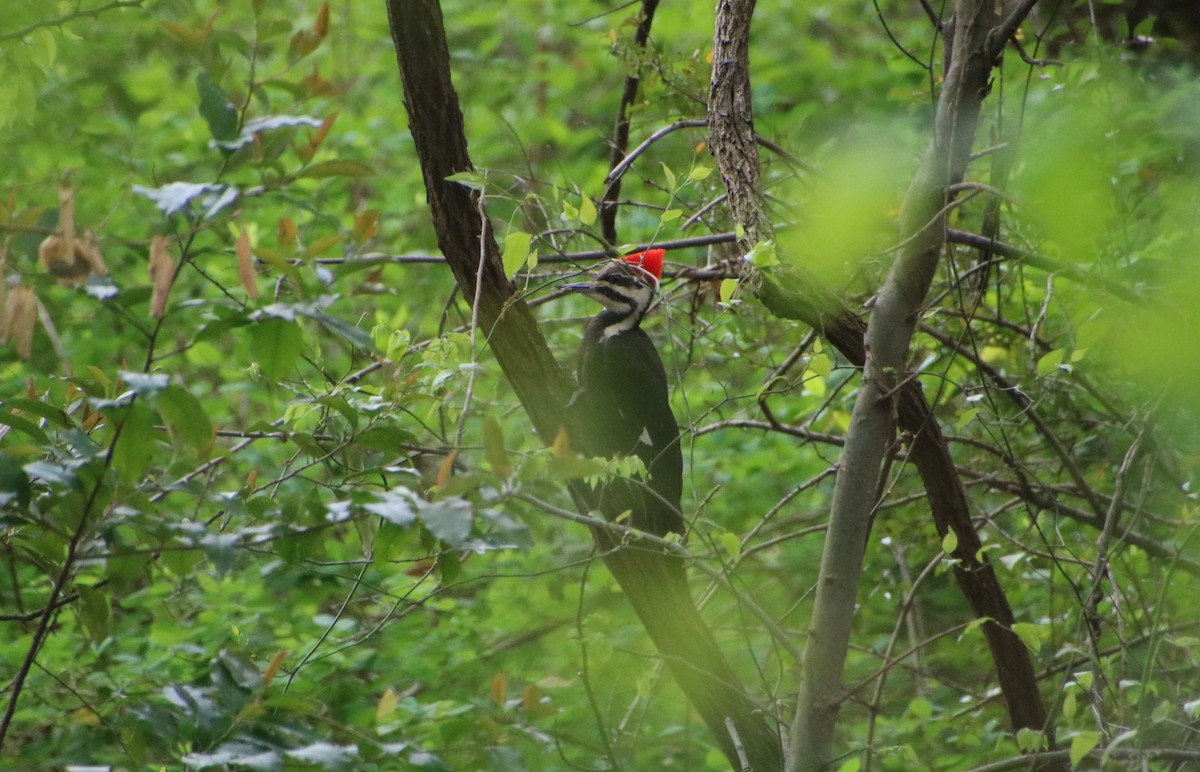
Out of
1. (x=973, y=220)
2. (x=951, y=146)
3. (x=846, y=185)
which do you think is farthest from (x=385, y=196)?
(x=846, y=185)

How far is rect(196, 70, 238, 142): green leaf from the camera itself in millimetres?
1408

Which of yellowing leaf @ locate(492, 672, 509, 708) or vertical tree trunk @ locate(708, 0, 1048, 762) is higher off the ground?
vertical tree trunk @ locate(708, 0, 1048, 762)

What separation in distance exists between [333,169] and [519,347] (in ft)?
3.74

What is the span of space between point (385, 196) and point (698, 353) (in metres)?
3.73

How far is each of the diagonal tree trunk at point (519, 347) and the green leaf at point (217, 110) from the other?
2.78 feet

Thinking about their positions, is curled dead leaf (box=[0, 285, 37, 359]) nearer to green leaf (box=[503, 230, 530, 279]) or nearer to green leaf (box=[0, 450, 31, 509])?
green leaf (box=[0, 450, 31, 509])

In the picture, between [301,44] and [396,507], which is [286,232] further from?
[396,507]

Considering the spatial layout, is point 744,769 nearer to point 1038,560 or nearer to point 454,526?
point 454,526

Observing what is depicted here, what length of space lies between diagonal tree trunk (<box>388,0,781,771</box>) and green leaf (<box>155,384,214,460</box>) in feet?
2.68

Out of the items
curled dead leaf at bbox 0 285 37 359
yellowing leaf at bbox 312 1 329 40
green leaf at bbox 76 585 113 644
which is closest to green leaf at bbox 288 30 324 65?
yellowing leaf at bbox 312 1 329 40

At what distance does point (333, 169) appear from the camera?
4.91 feet

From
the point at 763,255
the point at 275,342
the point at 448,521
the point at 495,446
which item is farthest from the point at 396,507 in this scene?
the point at 763,255

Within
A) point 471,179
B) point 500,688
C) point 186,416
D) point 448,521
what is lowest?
point 500,688

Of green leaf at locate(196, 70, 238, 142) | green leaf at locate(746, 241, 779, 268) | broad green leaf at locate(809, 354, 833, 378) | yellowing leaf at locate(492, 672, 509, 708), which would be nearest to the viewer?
green leaf at locate(196, 70, 238, 142)
